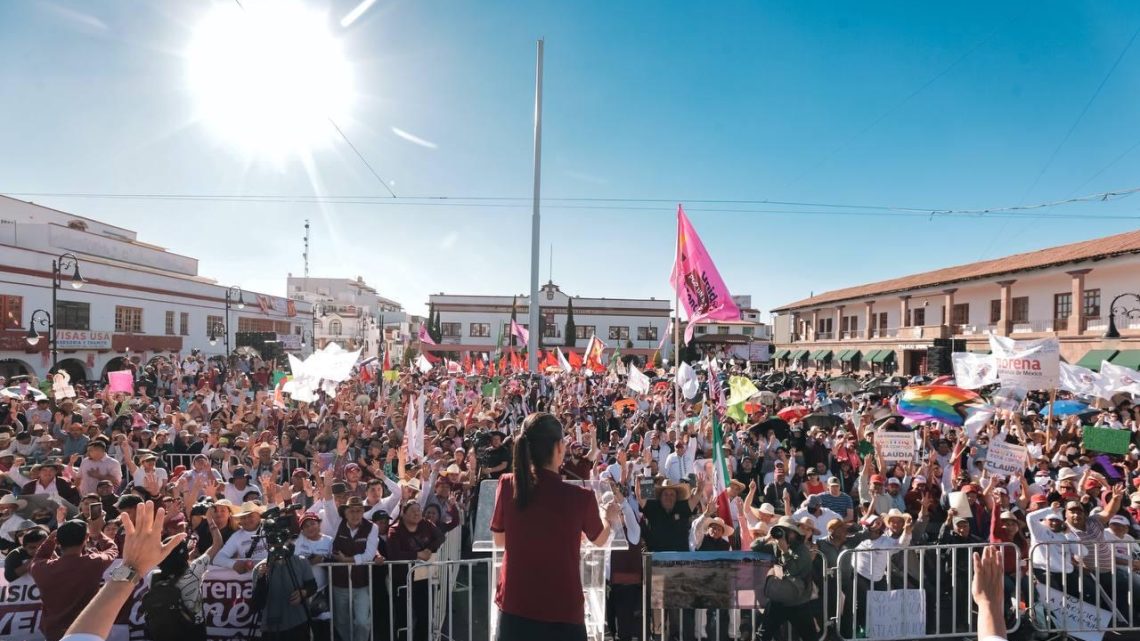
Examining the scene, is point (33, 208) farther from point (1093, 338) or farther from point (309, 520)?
point (1093, 338)

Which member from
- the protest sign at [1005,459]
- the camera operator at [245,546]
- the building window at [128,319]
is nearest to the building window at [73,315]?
the building window at [128,319]

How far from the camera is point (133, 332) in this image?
30.2 meters

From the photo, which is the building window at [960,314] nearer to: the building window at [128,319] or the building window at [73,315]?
the building window at [128,319]

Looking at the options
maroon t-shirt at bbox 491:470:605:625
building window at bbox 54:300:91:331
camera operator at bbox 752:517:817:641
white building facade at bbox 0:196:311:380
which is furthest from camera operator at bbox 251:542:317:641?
building window at bbox 54:300:91:331

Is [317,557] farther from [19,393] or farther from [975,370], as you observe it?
[19,393]

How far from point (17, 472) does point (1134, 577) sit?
11.5 m

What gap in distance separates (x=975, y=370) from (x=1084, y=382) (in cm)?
358

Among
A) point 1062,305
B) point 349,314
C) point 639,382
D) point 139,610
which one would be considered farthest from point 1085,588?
point 349,314

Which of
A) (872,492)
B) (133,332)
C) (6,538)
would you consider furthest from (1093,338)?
(133,332)

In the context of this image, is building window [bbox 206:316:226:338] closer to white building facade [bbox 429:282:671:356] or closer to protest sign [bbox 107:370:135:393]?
white building facade [bbox 429:282:671:356]

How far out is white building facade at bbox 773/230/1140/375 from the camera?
888 inches

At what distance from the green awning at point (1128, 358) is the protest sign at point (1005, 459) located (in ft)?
57.5

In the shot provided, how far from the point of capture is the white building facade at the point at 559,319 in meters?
57.5

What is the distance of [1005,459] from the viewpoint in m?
7.85
